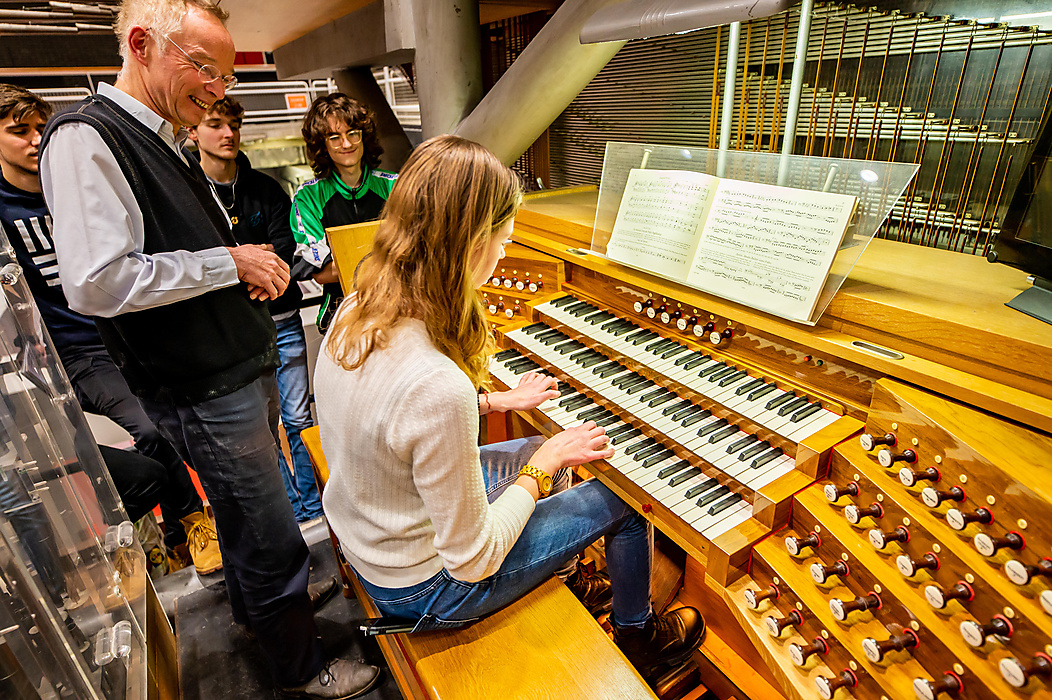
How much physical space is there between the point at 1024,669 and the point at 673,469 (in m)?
0.85

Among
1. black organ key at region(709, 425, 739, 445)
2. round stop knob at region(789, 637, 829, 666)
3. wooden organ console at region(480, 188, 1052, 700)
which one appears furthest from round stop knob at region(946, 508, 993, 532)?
black organ key at region(709, 425, 739, 445)

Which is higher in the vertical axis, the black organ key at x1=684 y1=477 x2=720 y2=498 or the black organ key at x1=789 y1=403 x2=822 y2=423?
the black organ key at x1=789 y1=403 x2=822 y2=423

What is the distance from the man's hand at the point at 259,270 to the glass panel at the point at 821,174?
1356mm

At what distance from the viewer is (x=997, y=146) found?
1.88 m

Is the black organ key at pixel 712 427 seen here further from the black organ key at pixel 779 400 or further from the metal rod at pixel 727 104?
the metal rod at pixel 727 104

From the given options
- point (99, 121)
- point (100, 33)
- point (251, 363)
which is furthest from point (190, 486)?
point (100, 33)

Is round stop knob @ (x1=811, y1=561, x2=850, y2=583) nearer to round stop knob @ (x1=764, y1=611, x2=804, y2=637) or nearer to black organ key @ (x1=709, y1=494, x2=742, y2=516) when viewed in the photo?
round stop knob @ (x1=764, y1=611, x2=804, y2=637)

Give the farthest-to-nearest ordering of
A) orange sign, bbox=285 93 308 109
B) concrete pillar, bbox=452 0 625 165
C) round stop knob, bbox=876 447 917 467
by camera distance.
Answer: orange sign, bbox=285 93 308 109, concrete pillar, bbox=452 0 625 165, round stop knob, bbox=876 447 917 467

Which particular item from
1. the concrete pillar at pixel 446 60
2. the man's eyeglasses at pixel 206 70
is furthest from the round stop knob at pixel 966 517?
the concrete pillar at pixel 446 60

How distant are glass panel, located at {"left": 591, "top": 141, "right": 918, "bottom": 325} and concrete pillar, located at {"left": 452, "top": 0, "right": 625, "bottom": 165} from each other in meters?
0.66

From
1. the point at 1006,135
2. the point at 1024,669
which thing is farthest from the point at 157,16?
the point at 1006,135

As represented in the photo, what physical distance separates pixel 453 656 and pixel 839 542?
3.21 feet

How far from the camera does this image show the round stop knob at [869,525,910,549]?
4.00ft

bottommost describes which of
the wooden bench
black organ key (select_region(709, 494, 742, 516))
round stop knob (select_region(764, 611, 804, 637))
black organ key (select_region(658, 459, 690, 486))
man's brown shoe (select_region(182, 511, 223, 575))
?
man's brown shoe (select_region(182, 511, 223, 575))
